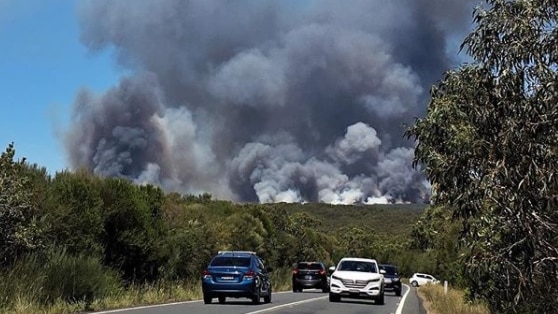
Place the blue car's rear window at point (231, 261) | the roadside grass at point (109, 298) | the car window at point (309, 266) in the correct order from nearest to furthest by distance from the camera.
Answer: the roadside grass at point (109, 298) → the blue car's rear window at point (231, 261) → the car window at point (309, 266)

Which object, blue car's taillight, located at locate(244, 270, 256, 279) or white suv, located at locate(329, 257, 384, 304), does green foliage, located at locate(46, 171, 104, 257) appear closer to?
blue car's taillight, located at locate(244, 270, 256, 279)

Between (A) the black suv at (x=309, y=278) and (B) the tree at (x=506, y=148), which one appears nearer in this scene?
(B) the tree at (x=506, y=148)

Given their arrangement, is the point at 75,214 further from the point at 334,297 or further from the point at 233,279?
the point at 334,297

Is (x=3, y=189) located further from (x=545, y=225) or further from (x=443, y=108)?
(x=545, y=225)

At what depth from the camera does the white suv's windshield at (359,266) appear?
30766mm

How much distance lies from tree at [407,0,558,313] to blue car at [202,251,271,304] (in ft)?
50.8

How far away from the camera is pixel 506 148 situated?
10016 mm

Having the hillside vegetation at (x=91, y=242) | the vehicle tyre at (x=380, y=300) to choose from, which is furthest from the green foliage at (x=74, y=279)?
the vehicle tyre at (x=380, y=300)

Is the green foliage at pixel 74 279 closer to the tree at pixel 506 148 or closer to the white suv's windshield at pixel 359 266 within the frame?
→ the white suv's windshield at pixel 359 266

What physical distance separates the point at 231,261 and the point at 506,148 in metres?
17.8

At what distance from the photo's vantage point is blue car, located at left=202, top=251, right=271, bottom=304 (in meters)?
25.9

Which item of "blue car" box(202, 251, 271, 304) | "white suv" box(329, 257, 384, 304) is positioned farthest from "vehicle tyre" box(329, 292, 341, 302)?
"blue car" box(202, 251, 271, 304)

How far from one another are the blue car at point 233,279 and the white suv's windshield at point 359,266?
16.2 feet

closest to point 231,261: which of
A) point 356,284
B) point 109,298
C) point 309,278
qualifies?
point 109,298
